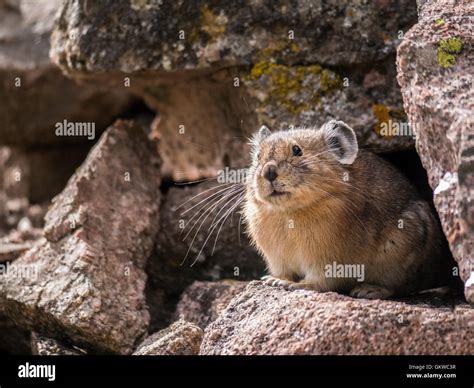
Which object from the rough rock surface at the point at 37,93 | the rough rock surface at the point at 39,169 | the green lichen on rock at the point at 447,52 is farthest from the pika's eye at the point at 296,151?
the rough rock surface at the point at 39,169

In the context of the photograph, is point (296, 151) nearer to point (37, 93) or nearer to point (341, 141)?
point (341, 141)

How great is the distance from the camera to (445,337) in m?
6.57

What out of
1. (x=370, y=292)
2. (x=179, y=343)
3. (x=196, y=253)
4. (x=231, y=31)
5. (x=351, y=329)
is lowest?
(x=179, y=343)

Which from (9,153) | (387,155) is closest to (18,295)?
(387,155)

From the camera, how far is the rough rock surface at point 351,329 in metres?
6.54

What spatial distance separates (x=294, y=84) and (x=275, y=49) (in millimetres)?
394

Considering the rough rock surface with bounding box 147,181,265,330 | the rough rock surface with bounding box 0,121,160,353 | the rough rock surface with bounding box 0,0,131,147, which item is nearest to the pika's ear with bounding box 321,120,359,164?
the rough rock surface with bounding box 147,181,265,330

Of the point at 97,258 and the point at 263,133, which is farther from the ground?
the point at 263,133

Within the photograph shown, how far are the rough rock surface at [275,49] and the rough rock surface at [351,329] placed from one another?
2507 millimetres

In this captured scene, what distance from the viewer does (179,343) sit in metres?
7.46

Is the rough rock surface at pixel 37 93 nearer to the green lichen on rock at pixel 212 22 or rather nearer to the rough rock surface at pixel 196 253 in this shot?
the rough rock surface at pixel 196 253

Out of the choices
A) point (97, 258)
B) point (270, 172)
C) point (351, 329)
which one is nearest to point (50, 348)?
point (97, 258)

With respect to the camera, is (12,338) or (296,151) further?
(12,338)

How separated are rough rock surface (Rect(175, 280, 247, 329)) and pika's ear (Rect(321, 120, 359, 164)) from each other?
5.64 ft
